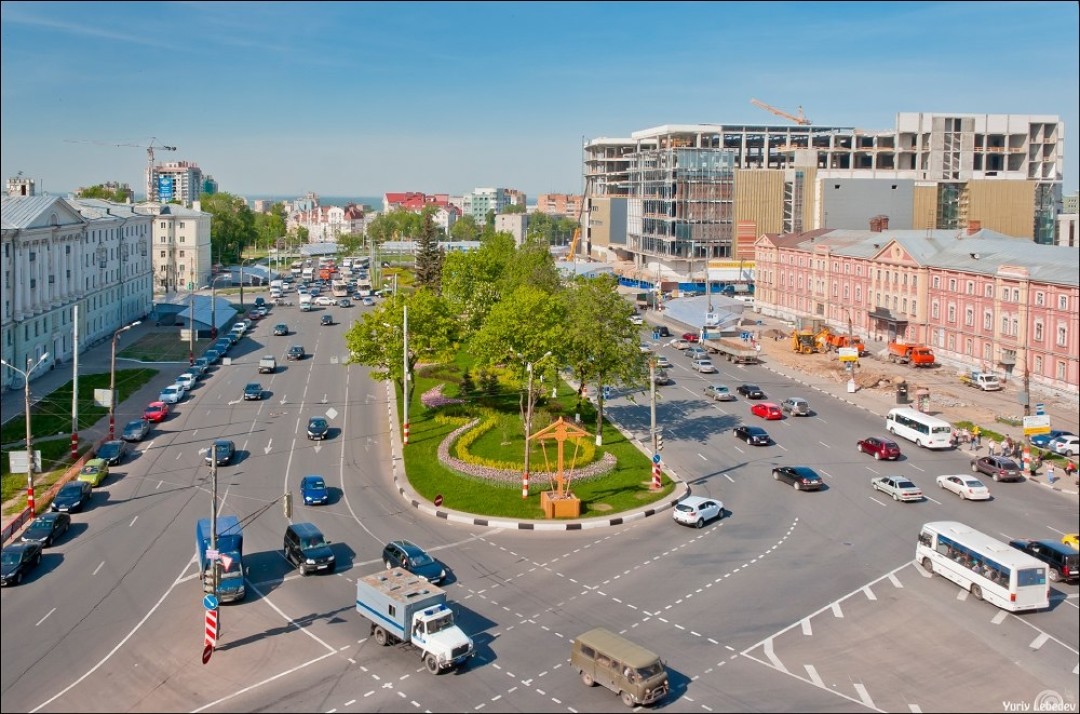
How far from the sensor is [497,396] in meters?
50.7

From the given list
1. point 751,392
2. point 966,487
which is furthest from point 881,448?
point 751,392

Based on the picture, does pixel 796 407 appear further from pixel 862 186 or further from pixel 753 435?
pixel 862 186

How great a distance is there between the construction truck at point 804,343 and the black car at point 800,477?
3287 centimetres

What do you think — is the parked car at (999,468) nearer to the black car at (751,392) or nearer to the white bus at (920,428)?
the white bus at (920,428)

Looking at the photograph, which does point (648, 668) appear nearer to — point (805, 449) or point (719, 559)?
point (719, 559)

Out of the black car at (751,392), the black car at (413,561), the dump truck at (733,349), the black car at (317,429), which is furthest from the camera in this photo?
the dump truck at (733,349)

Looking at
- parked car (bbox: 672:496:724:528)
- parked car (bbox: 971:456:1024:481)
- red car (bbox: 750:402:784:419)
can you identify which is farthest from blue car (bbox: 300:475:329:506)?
parked car (bbox: 971:456:1024:481)

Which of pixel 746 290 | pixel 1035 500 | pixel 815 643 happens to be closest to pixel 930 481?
pixel 1035 500

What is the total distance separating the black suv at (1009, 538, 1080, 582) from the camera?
2581 centimetres

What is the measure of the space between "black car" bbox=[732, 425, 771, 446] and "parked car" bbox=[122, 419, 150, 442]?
89.1 ft

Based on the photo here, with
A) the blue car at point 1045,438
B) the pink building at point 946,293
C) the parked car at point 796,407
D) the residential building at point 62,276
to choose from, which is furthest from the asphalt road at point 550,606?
the residential building at point 62,276

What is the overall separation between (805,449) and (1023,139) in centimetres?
9331

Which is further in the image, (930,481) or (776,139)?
(776,139)

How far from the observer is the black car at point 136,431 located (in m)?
43.1
